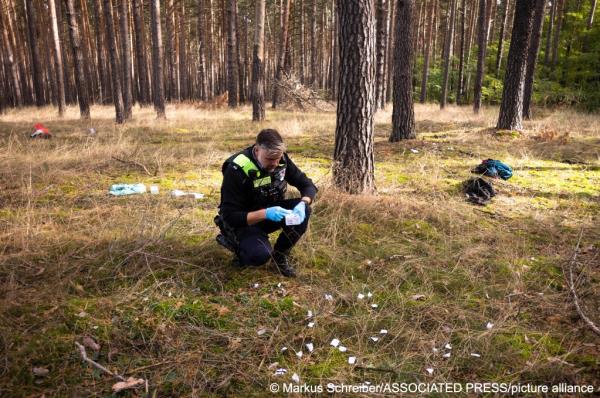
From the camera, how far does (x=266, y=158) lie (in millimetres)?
3316

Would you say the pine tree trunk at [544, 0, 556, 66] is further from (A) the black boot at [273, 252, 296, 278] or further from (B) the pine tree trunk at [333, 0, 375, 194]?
(A) the black boot at [273, 252, 296, 278]

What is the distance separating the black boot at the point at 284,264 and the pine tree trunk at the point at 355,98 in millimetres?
1994

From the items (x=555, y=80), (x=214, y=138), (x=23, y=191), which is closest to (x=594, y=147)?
(x=214, y=138)

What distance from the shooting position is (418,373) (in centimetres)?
254

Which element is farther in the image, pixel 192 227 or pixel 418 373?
pixel 192 227

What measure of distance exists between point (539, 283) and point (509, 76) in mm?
8418

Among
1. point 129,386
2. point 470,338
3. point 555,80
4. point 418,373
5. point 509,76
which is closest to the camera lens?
point 129,386

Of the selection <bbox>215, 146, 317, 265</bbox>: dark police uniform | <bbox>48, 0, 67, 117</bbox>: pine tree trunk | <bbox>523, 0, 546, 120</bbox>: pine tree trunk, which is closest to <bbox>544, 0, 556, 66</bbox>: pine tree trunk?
<bbox>523, 0, 546, 120</bbox>: pine tree trunk

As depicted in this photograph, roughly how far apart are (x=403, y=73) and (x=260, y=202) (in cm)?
706

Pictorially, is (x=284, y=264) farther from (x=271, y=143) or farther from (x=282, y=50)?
(x=282, y=50)

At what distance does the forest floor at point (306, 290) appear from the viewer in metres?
2.57

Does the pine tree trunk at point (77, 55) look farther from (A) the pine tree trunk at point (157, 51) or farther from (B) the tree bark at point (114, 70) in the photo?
(A) the pine tree trunk at point (157, 51)

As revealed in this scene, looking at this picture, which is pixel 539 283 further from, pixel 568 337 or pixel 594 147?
pixel 594 147

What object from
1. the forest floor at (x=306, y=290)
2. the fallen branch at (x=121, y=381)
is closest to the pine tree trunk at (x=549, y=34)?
the forest floor at (x=306, y=290)
